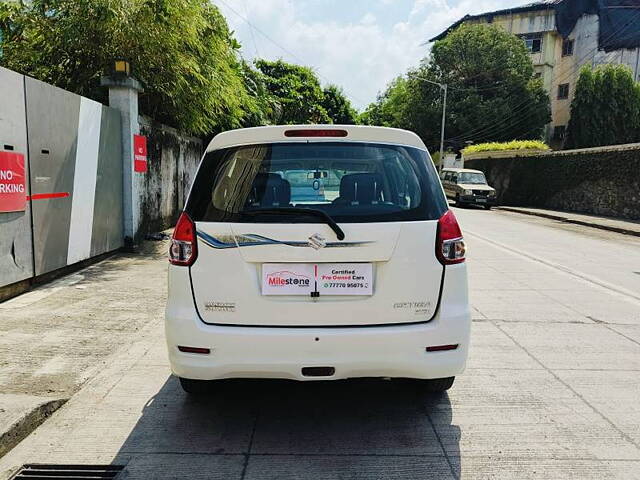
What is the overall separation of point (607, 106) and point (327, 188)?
143 feet

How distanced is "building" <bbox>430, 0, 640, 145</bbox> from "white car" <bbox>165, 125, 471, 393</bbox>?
4777 cm

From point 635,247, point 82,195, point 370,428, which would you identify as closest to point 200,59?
point 82,195

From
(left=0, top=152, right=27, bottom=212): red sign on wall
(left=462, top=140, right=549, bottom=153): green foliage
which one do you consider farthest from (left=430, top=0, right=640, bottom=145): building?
(left=0, top=152, right=27, bottom=212): red sign on wall

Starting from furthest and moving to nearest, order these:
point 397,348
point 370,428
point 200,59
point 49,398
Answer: point 200,59 → point 49,398 → point 370,428 → point 397,348

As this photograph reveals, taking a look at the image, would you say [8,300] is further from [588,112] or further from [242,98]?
[588,112]

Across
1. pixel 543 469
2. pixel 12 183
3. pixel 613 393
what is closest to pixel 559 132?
pixel 613 393

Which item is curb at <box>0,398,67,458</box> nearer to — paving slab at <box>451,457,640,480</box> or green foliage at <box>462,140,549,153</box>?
paving slab at <box>451,457,640,480</box>

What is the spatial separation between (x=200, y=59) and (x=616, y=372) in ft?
29.2

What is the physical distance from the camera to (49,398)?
3.73 metres

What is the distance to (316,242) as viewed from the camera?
307cm

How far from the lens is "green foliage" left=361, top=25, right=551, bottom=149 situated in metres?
42.2

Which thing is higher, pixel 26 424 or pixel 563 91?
pixel 563 91

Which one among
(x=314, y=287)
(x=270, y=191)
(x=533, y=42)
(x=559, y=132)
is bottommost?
(x=314, y=287)

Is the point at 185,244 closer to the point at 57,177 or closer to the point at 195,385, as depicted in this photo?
the point at 195,385
